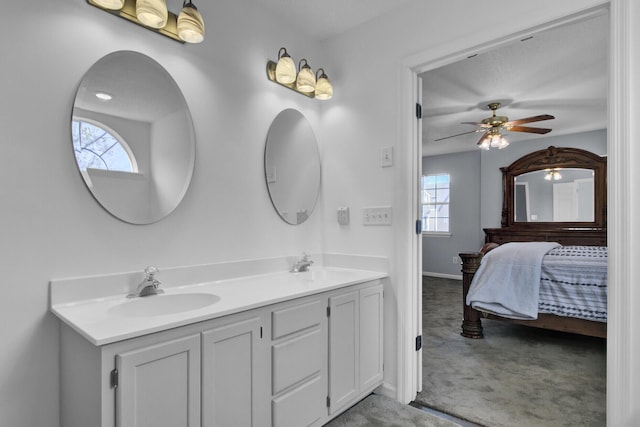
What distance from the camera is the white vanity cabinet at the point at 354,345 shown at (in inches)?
72.0

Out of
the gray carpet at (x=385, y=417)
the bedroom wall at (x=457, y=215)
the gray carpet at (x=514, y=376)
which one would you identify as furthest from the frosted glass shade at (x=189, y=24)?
the bedroom wall at (x=457, y=215)

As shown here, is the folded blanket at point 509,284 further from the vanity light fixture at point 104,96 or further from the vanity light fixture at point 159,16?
the vanity light fixture at point 104,96

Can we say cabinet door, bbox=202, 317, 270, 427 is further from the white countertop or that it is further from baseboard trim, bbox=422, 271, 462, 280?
baseboard trim, bbox=422, 271, 462, 280

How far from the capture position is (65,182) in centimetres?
142

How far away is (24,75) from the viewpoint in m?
1.33

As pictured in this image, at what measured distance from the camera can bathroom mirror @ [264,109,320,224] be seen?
2.26m

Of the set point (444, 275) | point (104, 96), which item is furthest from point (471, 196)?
point (104, 96)

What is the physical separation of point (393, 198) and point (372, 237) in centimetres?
29

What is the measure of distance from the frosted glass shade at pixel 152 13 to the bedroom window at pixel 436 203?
574cm

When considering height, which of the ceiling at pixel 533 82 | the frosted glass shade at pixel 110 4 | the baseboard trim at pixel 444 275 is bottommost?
the baseboard trim at pixel 444 275

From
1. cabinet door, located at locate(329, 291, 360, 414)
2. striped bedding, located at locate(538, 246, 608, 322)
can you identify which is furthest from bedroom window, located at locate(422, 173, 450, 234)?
cabinet door, located at locate(329, 291, 360, 414)

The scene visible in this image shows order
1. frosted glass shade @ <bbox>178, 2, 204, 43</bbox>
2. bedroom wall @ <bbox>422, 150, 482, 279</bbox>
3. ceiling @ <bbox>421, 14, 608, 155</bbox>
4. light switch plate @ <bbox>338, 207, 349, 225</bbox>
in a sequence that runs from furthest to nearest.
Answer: bedroom wall @ <bbox>422, 150, 482, 279</bbox>
ceiling @ <bbox>421, 14, 608, 155</bbox>
light switch plate @ <bbox>338, 207, 349, 225</bbox>
frosted glass shade @ <bbox>178, 2, 204, 43</bbox>

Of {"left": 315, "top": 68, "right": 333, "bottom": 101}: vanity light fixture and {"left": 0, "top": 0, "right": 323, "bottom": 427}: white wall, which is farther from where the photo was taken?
{"left": 315, "top": 68, "right": 333, "bottom": 101}: vanity light fixture

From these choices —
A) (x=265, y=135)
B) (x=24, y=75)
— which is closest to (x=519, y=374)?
(x=265, y=135)
